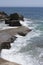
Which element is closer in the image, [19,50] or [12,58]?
[12,58]

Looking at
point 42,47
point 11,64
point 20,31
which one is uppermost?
point 20,31

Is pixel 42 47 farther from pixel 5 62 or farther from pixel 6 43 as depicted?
pixel 5 62

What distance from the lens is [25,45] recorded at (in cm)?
2531

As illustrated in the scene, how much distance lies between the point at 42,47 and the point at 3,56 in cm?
600

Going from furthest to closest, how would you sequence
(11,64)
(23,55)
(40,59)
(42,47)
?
(42,47) → (23,55) → (40,59) → (11,64)

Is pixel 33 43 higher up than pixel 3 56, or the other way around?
pixel 33 43

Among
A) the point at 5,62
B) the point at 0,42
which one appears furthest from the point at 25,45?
the point at 5,62

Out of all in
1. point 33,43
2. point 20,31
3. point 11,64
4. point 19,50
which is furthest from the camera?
point 20,31

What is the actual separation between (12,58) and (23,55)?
5.11ft

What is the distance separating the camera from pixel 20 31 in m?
33.0

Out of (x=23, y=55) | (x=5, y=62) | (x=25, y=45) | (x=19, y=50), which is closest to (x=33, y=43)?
(x=25, y=45)

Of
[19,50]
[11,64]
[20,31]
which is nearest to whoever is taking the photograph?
[11,64]

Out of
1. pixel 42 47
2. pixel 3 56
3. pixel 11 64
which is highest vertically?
pixel 42 47

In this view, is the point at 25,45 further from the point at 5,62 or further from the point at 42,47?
the point at 5,62
